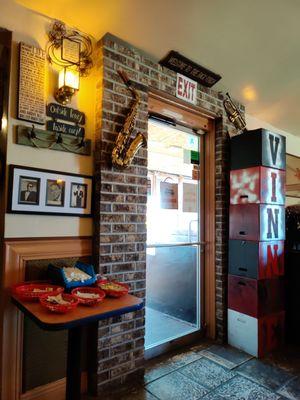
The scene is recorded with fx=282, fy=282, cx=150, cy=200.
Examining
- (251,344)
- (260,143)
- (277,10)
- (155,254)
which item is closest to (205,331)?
(251,344)

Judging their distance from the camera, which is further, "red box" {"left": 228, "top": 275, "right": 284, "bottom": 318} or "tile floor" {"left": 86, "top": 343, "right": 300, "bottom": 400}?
"red box" {"left": 228, "top": 275, "right": 284, "bottom": 318}

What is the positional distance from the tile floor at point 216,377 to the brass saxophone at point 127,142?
1640 mm

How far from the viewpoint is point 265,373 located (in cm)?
229

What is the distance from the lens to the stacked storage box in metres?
2.60

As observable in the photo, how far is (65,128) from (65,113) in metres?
0.11

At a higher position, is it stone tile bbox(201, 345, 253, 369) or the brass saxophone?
the brass saxophone

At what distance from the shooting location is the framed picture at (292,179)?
172 inches

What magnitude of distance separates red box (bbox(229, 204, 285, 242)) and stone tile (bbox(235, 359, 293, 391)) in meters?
1.07

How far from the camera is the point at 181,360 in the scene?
245cm

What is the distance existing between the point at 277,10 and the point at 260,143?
3.58 feet

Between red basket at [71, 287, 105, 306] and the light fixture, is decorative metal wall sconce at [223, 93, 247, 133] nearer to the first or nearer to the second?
the light fixture

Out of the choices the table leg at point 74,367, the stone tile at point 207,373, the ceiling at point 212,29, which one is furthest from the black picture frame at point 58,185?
the stone tile at point 207,373

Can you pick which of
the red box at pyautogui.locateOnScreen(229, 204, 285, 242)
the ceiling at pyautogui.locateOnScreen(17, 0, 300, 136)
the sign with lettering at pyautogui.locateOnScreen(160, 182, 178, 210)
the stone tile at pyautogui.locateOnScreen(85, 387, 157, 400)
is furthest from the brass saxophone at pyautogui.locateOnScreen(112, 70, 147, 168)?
the stone tile at pyautogui.locateOnScreen(85, 387, 157, 400)

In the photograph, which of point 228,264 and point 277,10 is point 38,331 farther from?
point 277,10
